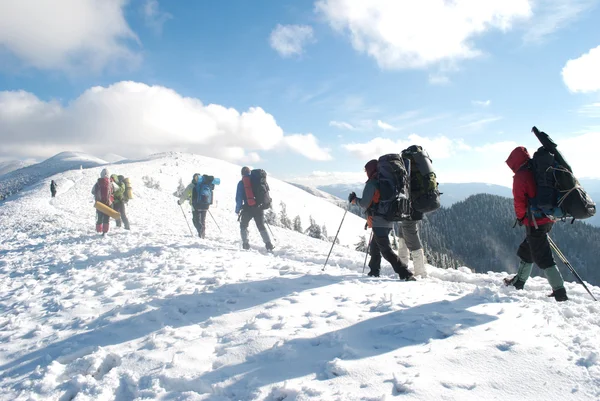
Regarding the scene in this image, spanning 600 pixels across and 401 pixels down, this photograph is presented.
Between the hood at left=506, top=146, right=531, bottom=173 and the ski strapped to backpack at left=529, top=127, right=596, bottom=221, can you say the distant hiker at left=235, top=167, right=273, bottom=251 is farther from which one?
the ski strapped to backpack at left=529, top=127, right=596, bottom=221

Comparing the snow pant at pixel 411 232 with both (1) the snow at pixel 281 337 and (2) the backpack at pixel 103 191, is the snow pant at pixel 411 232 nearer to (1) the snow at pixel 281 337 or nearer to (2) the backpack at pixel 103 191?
(1) the snow at pixel 281 337

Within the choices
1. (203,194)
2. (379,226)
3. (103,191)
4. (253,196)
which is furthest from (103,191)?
(379,226)

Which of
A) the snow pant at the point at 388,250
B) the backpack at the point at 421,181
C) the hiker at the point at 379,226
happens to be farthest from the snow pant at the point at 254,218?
the backpack at the point at 421,181

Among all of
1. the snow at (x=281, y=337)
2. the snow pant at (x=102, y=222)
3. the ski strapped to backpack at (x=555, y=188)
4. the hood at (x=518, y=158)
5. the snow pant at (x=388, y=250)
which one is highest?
the hood at (x=518, y=158)

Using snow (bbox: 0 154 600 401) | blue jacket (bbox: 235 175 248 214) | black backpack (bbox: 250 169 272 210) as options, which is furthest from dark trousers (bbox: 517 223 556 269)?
blue jacket (bbox: 235 175 248 214)

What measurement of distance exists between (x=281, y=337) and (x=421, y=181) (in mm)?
5068

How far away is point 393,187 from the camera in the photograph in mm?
7148

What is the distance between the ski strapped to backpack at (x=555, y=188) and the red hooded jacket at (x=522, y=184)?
3.7 inches

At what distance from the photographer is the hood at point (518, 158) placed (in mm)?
6289

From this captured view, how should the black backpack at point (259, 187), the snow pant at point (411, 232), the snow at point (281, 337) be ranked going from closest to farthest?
the snow at point (281, 337)
the snow pant at point (411, 232)
the black backpack at point (259, 187)

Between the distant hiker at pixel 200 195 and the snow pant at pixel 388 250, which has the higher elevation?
the distant hiker at pixel 200 195

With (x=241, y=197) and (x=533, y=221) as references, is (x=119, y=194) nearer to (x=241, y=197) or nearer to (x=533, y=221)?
(x=241, y=197)

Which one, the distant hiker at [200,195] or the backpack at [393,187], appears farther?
the distant hiker at [200,195]

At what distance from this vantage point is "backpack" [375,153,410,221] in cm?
716
